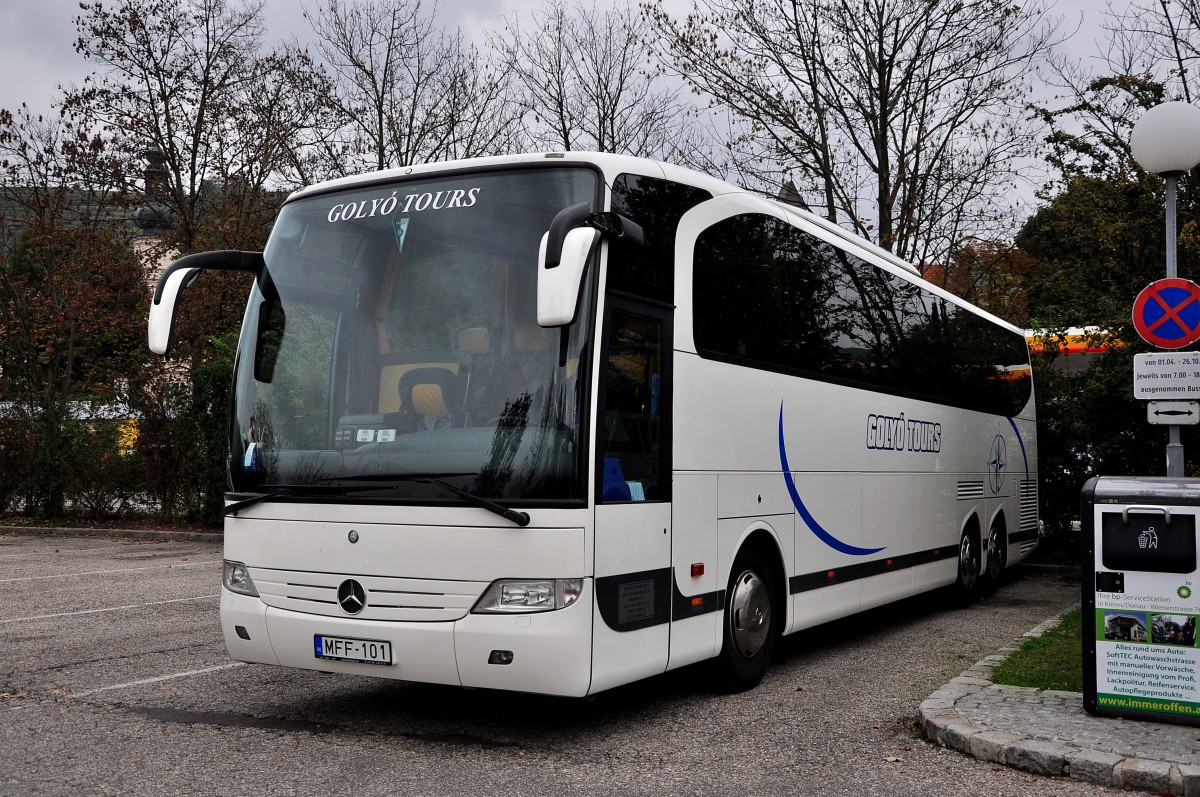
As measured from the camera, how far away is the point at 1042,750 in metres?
5.81

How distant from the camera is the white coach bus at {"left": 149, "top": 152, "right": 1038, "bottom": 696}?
6.02 m

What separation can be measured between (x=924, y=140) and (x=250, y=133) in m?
13.9

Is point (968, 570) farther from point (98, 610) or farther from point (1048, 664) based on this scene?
point (98, 610)

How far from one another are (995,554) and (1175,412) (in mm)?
5471

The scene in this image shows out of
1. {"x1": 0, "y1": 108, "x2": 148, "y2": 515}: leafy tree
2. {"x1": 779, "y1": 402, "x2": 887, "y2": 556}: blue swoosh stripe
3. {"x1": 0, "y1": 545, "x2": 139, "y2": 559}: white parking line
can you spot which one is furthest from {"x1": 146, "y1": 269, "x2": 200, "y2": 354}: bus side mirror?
{"x1": 0, "y1": 108, "x2": 148, "y2": 515}: leafy tree

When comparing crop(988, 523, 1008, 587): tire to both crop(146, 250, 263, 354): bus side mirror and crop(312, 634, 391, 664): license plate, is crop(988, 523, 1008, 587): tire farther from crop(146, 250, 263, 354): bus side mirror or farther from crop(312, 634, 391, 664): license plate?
crop(146, 250, 263, 354): bus side mirror

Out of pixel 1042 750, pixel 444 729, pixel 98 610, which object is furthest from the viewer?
pixel 98 610

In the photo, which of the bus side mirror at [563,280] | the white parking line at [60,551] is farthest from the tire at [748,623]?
the white parking line at [60,551]

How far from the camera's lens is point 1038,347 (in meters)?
18.4

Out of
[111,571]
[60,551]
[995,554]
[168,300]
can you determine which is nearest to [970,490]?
[995,554]

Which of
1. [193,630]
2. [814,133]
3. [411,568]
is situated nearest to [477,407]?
[411,568]

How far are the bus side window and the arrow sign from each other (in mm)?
4469

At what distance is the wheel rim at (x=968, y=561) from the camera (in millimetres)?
12719

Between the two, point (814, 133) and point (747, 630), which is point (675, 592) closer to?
point (747, 630)
